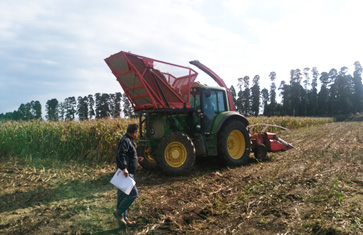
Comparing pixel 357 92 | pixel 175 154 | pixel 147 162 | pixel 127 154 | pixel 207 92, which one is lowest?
pixel 147 162

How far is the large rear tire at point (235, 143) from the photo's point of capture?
21.9ft

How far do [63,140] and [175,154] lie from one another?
14.3ft

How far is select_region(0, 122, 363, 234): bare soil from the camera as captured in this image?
10.3 ft

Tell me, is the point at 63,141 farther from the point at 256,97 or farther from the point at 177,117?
the point at 256,97

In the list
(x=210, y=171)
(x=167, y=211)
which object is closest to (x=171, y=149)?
(x=210, y=171)

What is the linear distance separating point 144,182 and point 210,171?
183 cm

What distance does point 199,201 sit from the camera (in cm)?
412

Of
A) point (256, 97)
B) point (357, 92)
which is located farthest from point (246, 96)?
point (357, 92)

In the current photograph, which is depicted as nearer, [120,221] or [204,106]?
[120,221]

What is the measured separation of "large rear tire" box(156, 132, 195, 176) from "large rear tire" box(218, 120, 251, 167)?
1.21 m

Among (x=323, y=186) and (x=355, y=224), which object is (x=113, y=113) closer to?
(x=323, y=186)

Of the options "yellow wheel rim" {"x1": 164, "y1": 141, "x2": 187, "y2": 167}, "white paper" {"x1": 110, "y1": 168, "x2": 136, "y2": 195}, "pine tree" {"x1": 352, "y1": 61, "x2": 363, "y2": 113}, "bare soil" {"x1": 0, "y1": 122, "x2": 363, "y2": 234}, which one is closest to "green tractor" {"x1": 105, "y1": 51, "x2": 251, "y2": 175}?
"yellow wheel rim" {"x1": 164, "y1": 141, "x2": 187, "y2": 167}

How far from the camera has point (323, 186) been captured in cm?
446

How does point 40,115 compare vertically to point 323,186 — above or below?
above
